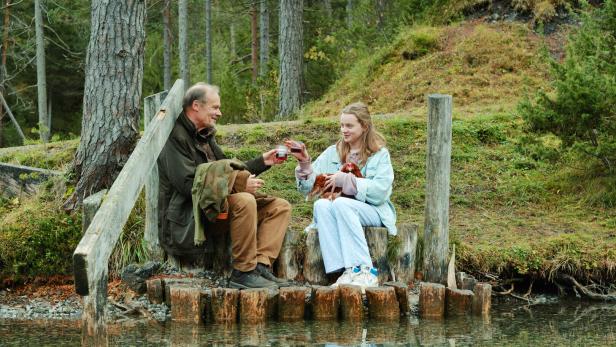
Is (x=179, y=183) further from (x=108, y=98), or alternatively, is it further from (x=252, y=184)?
(x=108, y=98)

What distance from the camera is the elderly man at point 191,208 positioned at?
649 cm

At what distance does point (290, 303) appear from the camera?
6.21m

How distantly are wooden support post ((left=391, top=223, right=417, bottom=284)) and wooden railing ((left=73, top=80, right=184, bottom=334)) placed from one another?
2062 mm

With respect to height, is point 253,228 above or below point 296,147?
below

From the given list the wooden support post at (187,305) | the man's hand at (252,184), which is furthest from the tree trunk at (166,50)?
the wooden support post at (187,305)

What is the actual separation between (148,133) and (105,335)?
1705mm

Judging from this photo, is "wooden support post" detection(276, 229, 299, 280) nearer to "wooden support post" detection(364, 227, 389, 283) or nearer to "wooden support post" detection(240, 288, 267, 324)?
"wooden support post" detection(364, 227, 389, 283)

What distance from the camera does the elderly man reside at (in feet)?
21.3

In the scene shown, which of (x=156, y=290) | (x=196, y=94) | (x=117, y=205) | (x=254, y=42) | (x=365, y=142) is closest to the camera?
(x=117, y=205)

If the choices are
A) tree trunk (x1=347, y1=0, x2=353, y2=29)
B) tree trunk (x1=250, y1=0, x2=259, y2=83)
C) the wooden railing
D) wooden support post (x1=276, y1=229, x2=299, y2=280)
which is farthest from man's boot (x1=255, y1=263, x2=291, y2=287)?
tree trunk (x1=250, y1=0, x2=259, y2=83)

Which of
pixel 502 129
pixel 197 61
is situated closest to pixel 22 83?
pixel 197 61

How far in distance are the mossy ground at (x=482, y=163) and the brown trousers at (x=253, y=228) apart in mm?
1269

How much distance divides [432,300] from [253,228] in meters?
1.42

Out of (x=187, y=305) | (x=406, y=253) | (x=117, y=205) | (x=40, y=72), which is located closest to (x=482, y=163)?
(x=406, y=253)
